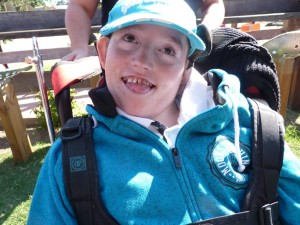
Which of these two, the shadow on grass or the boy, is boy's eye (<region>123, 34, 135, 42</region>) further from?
the shadow on grass

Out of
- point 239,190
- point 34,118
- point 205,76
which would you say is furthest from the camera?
point 34,118

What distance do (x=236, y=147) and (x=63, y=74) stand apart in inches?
27.0

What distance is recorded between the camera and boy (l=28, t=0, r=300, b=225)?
0.94 metres

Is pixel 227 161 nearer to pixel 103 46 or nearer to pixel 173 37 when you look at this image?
pixel 173 37

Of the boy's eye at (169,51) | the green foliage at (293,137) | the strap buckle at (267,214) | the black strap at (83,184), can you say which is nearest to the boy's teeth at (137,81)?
the boy's eye at (169,51)

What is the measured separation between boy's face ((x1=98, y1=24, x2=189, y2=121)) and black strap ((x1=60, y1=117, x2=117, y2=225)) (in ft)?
0.63

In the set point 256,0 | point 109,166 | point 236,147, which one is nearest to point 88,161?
point 109,166

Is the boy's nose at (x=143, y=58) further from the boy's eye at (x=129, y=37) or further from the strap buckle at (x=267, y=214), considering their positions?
the strap buckle at (x=267, y=214)

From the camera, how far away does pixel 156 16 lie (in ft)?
3.01

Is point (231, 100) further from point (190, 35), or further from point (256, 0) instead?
point (256, 0)

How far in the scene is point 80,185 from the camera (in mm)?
916

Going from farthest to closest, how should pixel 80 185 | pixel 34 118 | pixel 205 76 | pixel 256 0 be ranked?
pixel 34 118 < pixel 256 0 < pixel 205 76 < pixel 80 185

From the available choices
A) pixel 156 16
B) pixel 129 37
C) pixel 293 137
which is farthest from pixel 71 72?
pixel 293 137

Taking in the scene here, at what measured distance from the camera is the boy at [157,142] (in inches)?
36.9
